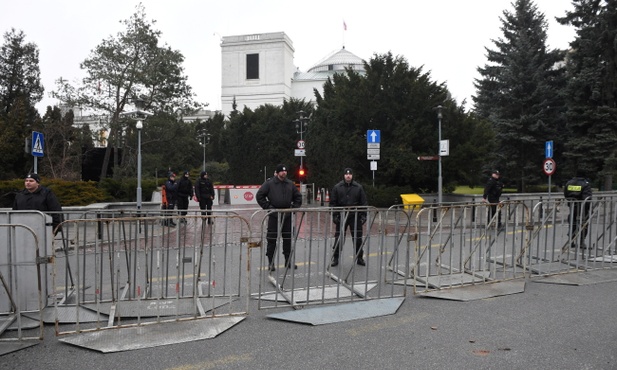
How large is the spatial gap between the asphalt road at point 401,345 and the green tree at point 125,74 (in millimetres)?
22810

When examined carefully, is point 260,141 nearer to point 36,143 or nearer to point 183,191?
point 183,191

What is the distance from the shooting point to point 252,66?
84.9 meters

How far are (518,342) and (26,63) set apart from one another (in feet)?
156

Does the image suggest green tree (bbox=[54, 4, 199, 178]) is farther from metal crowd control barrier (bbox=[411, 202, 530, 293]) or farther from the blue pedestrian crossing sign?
metal crowd control barrier (bbox=[411, 202, 530, 293])

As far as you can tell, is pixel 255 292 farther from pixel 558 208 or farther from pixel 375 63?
pixel 375 63

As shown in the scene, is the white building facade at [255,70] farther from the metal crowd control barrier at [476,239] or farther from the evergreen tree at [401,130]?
the metal crowd control barrier at [476,239]

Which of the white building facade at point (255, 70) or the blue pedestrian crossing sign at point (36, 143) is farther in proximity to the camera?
the white building facade at point (255, 70)

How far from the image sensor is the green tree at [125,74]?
25.4m

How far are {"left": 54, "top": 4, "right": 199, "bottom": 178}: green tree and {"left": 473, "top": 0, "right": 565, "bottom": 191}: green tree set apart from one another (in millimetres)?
22035

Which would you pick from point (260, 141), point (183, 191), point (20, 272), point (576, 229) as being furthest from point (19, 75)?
point (576, 229)

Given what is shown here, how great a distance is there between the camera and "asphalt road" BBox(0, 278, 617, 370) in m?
4.36

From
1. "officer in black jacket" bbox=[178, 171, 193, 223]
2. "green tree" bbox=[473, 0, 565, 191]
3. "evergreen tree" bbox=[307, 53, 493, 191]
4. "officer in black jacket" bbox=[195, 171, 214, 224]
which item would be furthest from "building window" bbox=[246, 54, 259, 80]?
"officer in black jacket" bbox=[195, 171, 214, 224]

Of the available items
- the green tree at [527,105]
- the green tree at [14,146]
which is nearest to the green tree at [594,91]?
the green tree at [527,105]

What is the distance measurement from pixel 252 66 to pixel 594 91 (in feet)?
211
